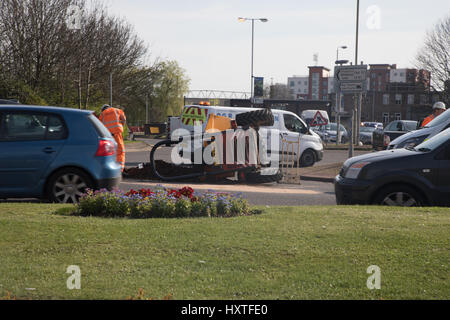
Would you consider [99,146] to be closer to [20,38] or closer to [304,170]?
[304,170]

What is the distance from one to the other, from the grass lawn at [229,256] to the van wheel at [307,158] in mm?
13303

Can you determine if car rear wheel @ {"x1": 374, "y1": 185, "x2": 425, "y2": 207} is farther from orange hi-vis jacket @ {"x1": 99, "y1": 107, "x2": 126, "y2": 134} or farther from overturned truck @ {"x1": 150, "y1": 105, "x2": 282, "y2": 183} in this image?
orange hi-vis jacket @ {"x1": 99, "y1": 107, "x2": 126, "y2": 134}

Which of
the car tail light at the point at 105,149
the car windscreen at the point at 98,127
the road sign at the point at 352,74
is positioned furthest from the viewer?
the road sign at the point at 352,74

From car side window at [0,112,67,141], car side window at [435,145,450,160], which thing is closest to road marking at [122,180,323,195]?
car side window at [0,112,67,141]

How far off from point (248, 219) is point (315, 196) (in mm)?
5561

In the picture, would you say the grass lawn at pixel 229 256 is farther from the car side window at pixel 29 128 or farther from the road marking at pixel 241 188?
the road marking at pixel 241 188

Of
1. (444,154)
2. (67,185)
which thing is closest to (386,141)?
(444,154)

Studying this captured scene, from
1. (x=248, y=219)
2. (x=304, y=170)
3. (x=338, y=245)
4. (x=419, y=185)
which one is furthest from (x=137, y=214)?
(x=304, y=170)

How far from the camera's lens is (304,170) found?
17875 millimetres

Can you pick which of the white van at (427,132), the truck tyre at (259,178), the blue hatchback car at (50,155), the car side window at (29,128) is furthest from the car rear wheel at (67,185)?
the white van at (427,132)

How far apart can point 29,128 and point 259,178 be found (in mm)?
7016

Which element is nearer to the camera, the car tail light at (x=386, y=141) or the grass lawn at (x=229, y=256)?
the grass lawn at (x=229, y=256)

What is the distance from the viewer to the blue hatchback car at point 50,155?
29.1 ft

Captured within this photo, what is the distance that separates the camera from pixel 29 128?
9008 millimetres
